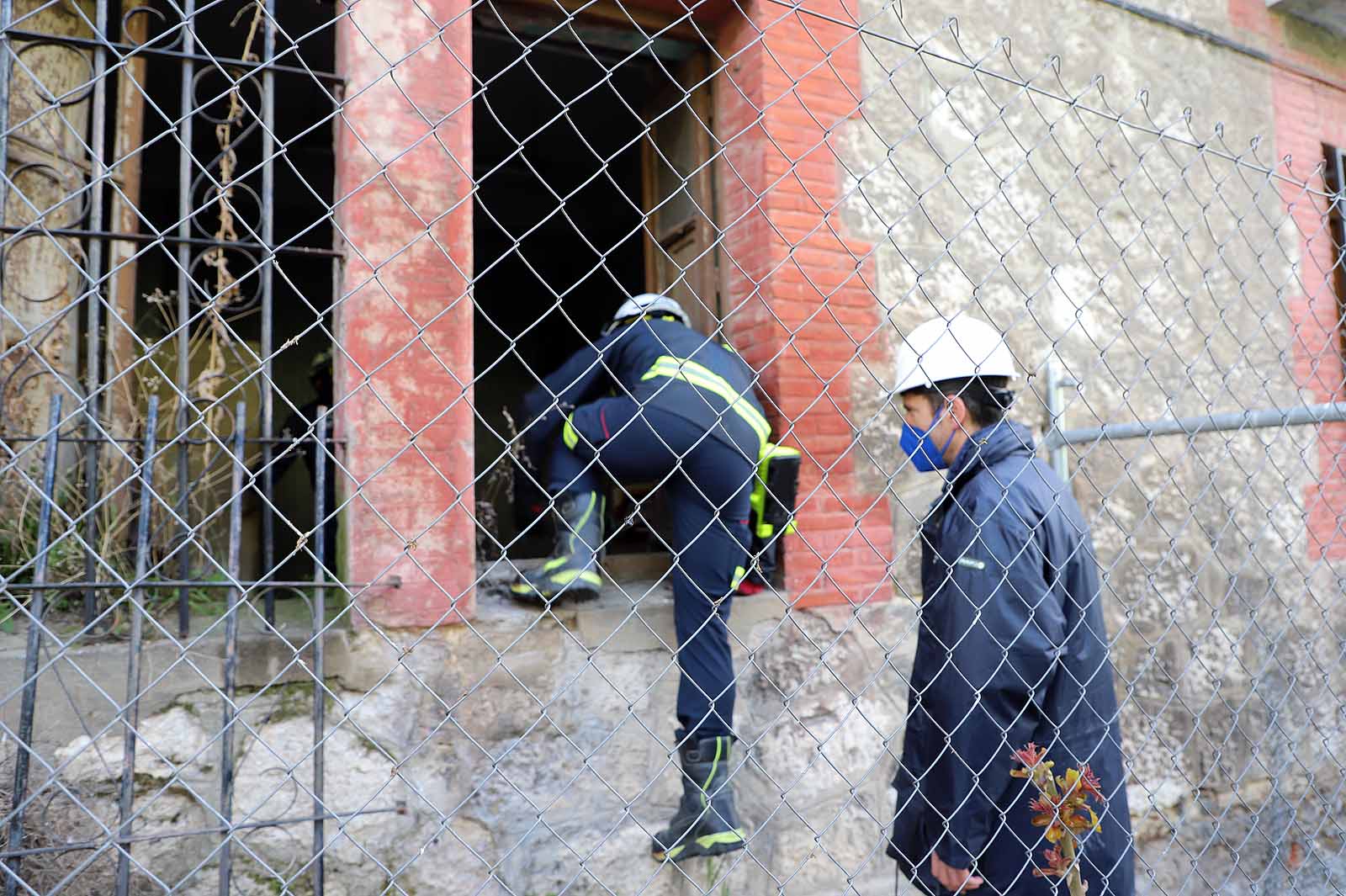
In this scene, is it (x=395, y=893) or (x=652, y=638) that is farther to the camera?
(x=652, y=638)

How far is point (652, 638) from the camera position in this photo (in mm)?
3174

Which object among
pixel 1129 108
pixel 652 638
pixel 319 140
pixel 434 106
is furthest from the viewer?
pixel 319 140

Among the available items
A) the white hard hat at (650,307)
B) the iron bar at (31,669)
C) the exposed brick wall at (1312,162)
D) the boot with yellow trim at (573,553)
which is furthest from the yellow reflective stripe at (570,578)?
the exposed brick wall at (1312,162)

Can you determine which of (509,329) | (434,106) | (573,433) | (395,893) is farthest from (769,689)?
(509,329)

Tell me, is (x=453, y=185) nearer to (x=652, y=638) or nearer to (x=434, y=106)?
(x=434, y=106)

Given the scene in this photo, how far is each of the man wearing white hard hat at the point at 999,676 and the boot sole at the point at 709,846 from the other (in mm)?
707

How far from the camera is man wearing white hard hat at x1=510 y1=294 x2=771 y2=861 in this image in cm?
297

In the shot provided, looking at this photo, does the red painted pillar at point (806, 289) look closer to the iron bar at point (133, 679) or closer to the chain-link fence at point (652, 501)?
the chain-link fence at point (652, 501)

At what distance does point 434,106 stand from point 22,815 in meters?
2.23

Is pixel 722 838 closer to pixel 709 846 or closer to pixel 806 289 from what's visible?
pixel 709 846

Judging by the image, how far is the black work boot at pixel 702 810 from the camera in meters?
2.94

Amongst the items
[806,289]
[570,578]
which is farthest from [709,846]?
[806,289]

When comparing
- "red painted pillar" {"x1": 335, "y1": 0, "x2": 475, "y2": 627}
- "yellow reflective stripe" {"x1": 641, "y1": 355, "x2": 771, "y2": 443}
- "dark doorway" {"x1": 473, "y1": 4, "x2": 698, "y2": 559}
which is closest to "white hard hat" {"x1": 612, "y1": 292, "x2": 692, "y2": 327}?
"yellow reflective stripe" {"x1": 641, "y1": 355, "x2": 771, "y2": 443}

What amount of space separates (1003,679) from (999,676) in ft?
0.04
